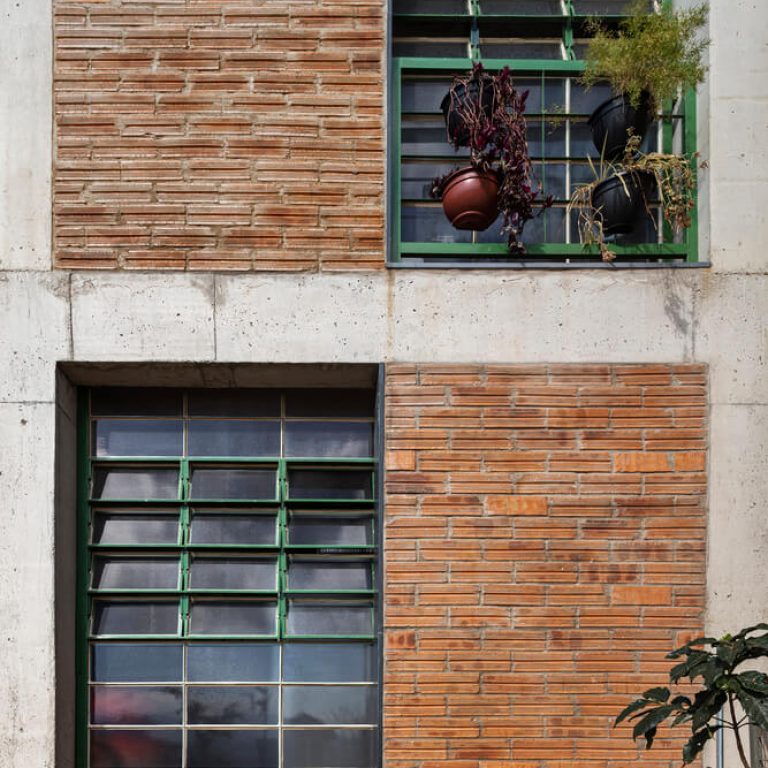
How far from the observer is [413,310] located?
20.9 feet

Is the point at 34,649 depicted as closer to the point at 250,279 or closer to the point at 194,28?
the point at 250,279

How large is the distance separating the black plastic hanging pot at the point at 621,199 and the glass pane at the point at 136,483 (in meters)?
3.22

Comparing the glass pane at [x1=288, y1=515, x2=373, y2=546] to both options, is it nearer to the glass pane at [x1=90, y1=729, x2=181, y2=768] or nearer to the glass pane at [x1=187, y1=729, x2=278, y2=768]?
the glass pane at [x1=187, y1=729, x2=278, y2=768]

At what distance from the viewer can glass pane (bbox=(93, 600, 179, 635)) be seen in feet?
21.5

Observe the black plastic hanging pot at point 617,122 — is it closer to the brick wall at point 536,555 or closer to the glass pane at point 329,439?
the brick wall at point 536,555

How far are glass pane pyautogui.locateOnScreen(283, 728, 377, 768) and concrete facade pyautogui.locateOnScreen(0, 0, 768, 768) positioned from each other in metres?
1.40

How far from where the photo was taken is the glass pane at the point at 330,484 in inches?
263

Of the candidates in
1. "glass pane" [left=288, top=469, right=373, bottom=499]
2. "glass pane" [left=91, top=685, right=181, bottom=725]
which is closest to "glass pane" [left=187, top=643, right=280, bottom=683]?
"glass pane" [left=91, top=685, right=181, bottom=725]

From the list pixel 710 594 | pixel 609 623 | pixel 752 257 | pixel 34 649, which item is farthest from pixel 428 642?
pixel 752 257

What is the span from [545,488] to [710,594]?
3.81 ft

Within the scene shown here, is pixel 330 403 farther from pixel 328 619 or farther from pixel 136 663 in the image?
pixel 136 663

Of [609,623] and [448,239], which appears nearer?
[609,623]

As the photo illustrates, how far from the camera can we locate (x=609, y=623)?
6.20m

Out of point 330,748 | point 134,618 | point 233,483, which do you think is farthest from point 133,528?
point 330,748
